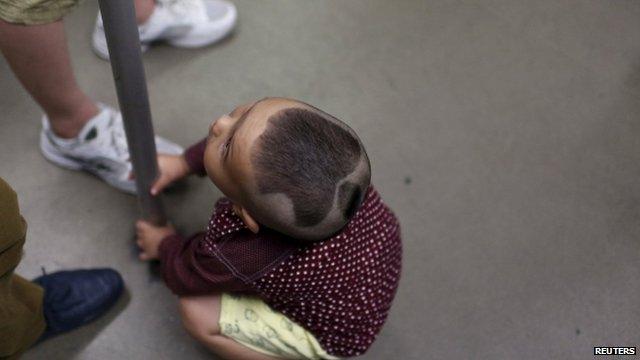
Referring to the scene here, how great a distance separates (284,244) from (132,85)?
25 centimetres

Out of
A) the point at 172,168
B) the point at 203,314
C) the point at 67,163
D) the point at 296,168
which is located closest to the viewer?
the point at 296,168

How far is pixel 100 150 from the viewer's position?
1.01m

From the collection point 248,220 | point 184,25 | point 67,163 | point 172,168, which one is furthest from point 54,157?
point 248,220

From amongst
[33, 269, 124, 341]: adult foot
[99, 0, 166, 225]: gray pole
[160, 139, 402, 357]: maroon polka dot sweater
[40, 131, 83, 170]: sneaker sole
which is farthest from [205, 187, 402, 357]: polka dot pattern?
[40, 131, 83, 170]: sneaker sole

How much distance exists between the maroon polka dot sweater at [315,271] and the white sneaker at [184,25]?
1.88 feet

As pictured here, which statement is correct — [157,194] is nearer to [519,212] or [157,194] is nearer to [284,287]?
[284,287]

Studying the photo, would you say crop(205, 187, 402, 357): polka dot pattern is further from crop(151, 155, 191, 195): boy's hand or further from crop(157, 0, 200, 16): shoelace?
crop(157, 0, 200, 16): shoelace

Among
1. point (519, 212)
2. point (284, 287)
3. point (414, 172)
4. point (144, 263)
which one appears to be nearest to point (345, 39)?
point (414, 172)

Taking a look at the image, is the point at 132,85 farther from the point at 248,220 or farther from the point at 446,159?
the point at 446,159

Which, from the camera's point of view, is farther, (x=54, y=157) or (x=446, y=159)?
(x=446, y=159)

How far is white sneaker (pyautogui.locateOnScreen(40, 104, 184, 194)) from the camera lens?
1004 mm

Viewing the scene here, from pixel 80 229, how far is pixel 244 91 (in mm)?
414

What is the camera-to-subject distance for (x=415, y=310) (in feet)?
3.32

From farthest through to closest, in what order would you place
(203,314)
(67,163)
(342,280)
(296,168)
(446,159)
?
(446,159) → (67,163) → (203,314) → (342,280) → (296,168)
